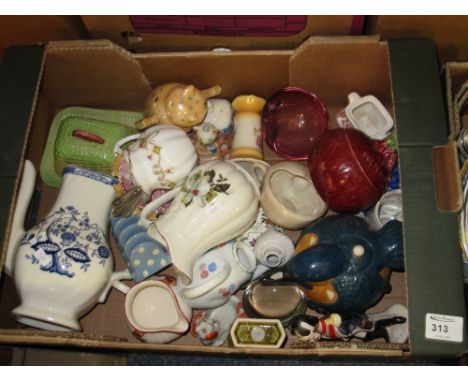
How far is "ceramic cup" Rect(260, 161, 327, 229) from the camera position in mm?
773

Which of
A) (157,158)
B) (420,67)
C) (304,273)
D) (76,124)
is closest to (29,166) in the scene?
(76,124)

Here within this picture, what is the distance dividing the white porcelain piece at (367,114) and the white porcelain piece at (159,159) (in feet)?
1.08

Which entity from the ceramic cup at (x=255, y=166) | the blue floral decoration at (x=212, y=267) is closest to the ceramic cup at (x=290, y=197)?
the ceramic cup at (x=255, y=166)

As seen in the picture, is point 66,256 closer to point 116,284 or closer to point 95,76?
point 116,284

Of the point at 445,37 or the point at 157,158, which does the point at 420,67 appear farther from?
the point at 157,158

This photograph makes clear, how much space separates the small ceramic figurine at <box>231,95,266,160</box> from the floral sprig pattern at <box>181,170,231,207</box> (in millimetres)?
142

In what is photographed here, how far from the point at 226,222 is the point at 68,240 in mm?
257

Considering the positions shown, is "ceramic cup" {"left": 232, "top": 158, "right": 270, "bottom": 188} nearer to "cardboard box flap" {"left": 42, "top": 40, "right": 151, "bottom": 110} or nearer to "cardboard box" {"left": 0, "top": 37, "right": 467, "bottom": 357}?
"cardboard box" {"left": 0, "top": 37, "right": 467, "bottom": 357}

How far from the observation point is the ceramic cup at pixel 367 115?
35.4 inches

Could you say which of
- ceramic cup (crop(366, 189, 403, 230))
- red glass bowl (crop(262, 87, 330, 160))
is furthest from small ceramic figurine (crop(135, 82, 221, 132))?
ceramic cup (crop(366, 189, 403, 230))

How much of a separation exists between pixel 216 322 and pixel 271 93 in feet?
1.54

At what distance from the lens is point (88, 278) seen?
0.76 meters

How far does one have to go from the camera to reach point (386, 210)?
2.72 ft

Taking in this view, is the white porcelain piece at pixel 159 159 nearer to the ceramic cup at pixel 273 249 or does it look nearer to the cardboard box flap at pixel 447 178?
the ceramic cup at pixel 273 249
